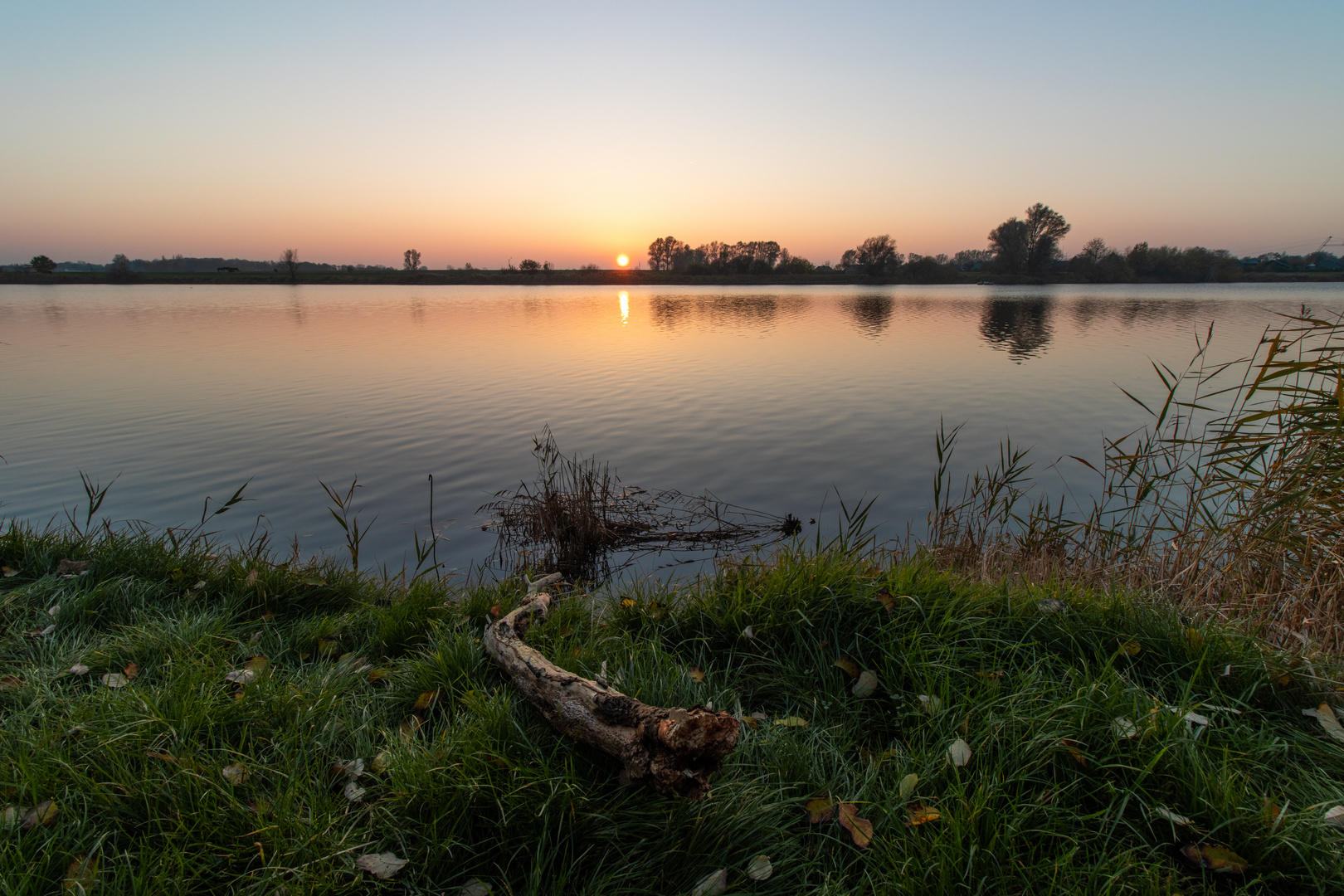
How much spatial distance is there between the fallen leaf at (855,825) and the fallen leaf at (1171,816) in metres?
1.06

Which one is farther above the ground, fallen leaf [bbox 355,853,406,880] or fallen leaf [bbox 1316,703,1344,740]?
fallen leaf [bbox 1316,703,1344,740]

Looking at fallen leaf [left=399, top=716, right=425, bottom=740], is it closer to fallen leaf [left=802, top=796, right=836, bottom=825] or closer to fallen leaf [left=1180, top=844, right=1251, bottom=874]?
fallen leaf [left=802, top=796, right=836, bottom=825]

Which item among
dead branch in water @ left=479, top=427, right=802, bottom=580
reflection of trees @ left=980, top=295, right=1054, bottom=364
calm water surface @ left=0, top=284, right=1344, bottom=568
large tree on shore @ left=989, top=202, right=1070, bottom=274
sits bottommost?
dead branch in water @ left=479, top=427, right=802, bottom=580

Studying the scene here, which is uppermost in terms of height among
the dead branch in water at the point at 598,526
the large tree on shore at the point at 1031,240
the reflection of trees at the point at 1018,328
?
the large tree on shore at the point at 1031,240

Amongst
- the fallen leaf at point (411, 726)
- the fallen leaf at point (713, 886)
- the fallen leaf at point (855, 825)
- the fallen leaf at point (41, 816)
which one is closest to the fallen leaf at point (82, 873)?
the fallen leaf at point (41, 816)

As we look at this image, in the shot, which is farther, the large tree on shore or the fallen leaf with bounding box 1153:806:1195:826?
the large tree on shore

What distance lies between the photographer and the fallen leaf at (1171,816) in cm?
213

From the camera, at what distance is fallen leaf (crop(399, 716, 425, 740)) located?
2.60 metres

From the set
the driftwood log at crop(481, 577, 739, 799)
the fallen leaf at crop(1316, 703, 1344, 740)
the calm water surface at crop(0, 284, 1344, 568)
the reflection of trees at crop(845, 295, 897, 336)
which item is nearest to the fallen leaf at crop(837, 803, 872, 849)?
the driftwood log at crop(481, 577, 739, 799)

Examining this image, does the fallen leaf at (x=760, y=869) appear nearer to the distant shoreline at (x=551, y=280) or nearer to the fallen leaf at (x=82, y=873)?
the fallen leaf at (x=82, y=873)

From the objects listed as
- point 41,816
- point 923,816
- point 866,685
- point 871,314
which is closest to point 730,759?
point 923,816

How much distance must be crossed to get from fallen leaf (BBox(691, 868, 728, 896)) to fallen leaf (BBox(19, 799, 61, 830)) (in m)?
2.40

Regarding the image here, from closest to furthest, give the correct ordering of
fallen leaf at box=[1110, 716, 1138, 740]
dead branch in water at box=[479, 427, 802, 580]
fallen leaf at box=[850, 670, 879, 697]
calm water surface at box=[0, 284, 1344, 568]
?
fallen leaf at box=[1110, 716, 1138, 740] < fallen leaf at box=[850, 670, 879, 697] < dead branch in water at box=[479, 427, 802, 580] < calm water surface at box=[0, 284, 1344, 568]

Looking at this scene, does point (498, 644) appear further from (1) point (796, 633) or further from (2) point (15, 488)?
(2) point (15, 488)
